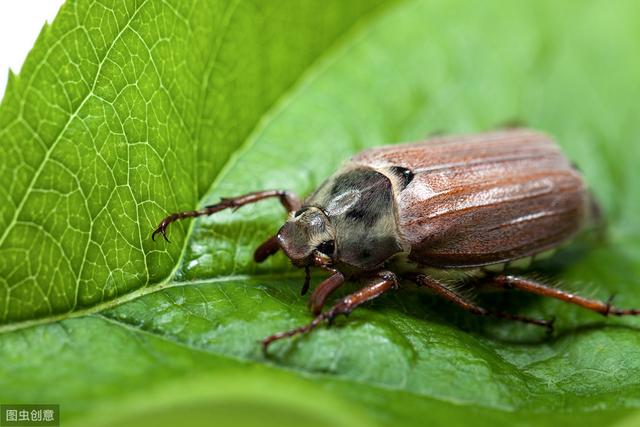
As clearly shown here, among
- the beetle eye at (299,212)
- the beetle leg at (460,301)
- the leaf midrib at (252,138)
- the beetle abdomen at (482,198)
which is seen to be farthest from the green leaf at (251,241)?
the beetle abdomen at (482,198)

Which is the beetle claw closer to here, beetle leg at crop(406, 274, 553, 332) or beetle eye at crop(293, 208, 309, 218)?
beetle eye at crop(293, 208, 309, 218)

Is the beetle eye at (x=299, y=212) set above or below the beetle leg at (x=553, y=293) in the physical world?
above

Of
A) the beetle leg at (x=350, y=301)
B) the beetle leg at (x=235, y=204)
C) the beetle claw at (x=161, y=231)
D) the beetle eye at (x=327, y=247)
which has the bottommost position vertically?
the beetle leg at (x=350, y=301)

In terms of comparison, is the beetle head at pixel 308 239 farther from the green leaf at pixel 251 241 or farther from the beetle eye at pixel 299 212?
the green leaf at pixel 251 241

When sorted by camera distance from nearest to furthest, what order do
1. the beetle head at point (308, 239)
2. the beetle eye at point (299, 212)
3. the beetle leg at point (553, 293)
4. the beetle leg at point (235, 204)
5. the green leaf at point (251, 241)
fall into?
1. the green leaf at point (251, 241)
2. the beetle leg at point (235, 204)
3. the beetle head at point (308, 239)
4. the beetle eye at point (299, 212)
5. the beetle leg at point (553, 293)

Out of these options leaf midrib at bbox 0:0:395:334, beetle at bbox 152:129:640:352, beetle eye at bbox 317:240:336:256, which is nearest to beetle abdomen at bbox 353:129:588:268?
beetle at bbox 152:129:640:352

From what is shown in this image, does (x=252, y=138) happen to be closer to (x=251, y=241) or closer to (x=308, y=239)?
(x=251, y=241)

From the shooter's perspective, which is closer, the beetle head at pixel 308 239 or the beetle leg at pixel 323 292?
the beetle leg at pixel 323 292

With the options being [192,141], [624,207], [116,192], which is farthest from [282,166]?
[624,207]

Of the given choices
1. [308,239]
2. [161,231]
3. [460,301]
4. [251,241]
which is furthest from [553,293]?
[161,231]

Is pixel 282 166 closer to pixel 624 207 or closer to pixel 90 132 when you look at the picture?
pixel 90 132
